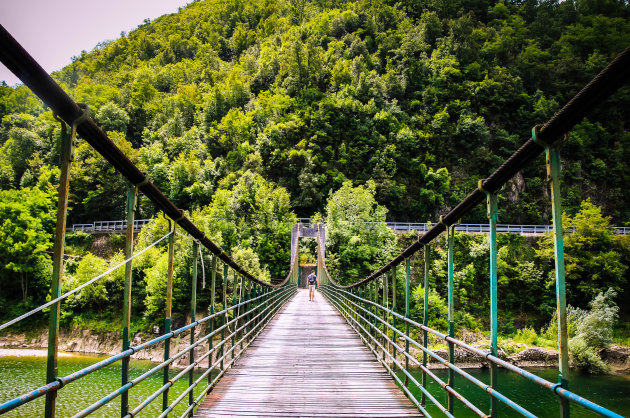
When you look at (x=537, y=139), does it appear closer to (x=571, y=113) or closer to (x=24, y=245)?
(x=571, y=113)

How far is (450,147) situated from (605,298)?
81.6 ft

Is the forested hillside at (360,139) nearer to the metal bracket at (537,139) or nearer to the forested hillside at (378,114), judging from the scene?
the forested hillside at (378,114)

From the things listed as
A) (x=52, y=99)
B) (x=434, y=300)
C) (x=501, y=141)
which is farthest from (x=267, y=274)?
(x=501, y=141)

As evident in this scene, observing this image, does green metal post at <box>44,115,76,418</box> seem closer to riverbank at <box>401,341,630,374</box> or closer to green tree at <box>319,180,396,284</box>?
riverbank at <box>401,341,630,374</box>

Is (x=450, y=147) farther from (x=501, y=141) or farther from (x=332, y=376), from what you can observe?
(x=332, y=376)

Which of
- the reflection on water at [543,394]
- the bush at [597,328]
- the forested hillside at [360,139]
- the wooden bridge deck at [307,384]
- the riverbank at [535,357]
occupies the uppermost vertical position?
the forested hillside at [360,139]

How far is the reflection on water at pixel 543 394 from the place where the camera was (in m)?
14.3

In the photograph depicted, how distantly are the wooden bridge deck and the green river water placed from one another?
404 inches

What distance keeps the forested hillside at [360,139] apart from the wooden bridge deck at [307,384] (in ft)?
55.0

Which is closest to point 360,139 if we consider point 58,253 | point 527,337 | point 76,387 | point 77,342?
point 527,337

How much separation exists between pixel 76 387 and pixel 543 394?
65.8 ft

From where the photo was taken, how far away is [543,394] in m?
16.5

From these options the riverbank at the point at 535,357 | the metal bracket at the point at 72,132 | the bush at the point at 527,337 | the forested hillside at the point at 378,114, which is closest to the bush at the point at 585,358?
the riverbank at the point at 535,357

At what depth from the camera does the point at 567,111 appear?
1562 mm
